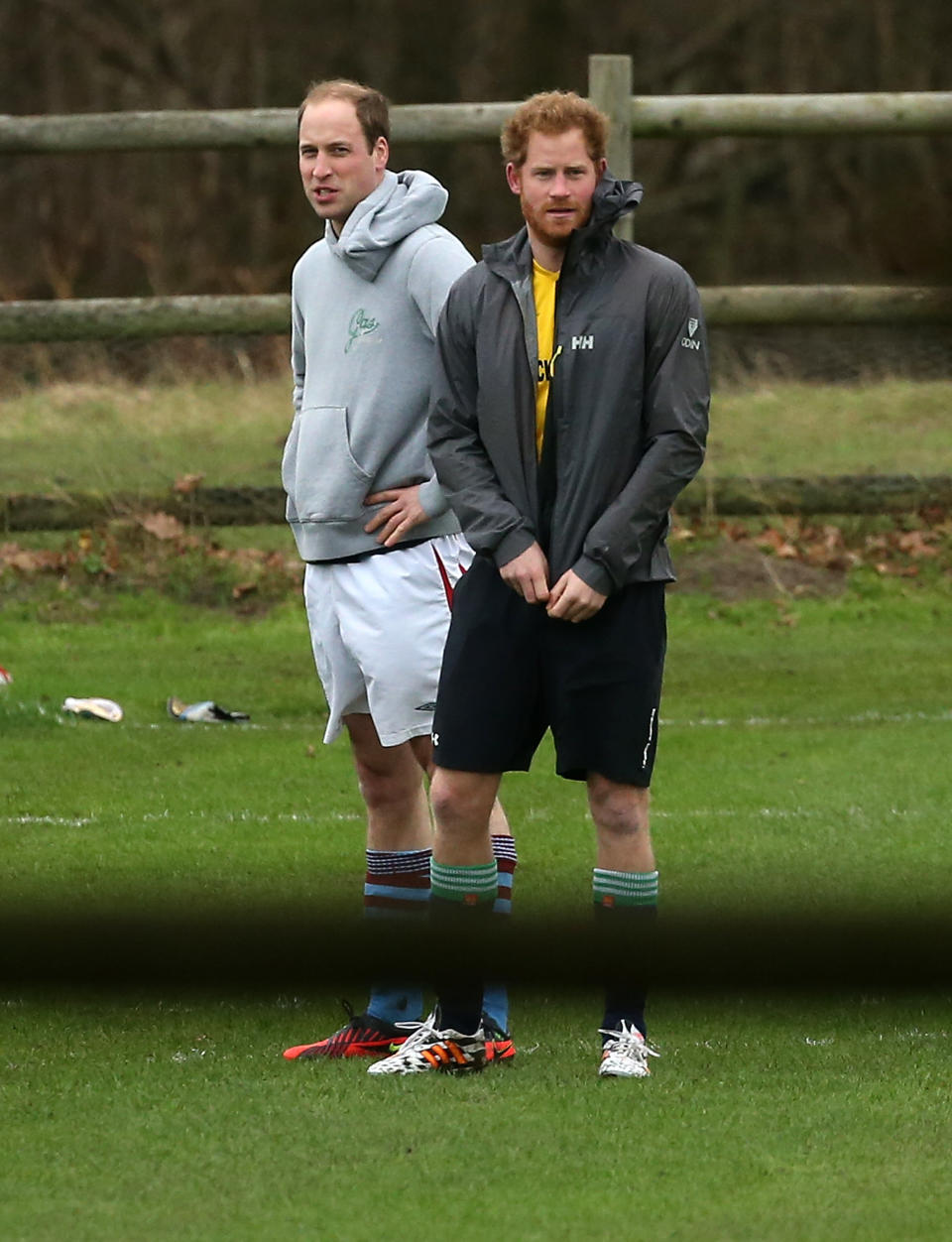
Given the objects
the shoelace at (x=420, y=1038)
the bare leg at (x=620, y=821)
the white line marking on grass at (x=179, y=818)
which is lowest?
the white line marking on grass at (x=179, y=818)

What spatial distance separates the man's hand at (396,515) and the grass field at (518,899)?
786 mm

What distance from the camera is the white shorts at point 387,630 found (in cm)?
390

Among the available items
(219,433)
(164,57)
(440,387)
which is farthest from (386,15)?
(440,387)

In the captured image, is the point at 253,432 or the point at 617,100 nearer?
the point at 617,100

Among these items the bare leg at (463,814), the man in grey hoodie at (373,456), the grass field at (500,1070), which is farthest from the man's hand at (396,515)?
the grass field at (500,1070)

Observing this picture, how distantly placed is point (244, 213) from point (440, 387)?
21.2m

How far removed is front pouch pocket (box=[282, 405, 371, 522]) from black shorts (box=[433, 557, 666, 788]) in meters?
0.37

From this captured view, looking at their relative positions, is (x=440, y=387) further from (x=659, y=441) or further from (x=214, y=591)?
(x=214, y=591)

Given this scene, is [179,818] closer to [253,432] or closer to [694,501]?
[694,501]

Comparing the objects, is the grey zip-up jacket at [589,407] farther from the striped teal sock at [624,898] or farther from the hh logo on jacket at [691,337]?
the striped teal sock at [624,898]

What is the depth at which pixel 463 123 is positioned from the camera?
8.32 metres

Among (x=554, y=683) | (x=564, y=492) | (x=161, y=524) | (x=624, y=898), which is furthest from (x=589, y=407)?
(x=161, y=524)

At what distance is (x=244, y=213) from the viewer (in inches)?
961

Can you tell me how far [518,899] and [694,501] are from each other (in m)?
4.96
